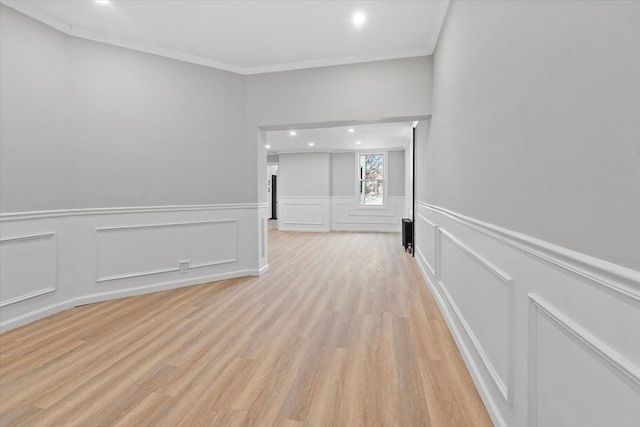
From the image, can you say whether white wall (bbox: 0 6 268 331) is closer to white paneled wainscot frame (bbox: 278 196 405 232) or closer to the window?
white paneled wainscot frame (bbox: 278 196 405 232)

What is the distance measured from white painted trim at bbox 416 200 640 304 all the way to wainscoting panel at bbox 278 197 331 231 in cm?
739

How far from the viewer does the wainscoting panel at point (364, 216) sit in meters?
8.29

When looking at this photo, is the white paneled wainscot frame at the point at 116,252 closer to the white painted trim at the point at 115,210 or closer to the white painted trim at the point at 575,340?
the white painted trim at the point at 115,210

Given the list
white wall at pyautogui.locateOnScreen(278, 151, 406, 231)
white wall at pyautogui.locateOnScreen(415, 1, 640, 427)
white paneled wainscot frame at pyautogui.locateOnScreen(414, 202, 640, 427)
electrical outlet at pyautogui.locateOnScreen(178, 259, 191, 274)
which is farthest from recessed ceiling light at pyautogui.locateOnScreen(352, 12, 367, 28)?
white wall at pyautogui.locateOnScreen(278, 151, 406, 231)

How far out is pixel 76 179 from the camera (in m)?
2.76

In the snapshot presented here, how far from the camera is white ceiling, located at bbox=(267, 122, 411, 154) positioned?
577 centimetres

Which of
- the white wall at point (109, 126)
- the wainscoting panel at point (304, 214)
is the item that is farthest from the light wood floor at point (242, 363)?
the wainscoting panel at point (304, 214)

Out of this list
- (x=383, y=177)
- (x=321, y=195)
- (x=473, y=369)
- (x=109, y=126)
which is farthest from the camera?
(x=321, y=195)

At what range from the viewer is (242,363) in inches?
70.6

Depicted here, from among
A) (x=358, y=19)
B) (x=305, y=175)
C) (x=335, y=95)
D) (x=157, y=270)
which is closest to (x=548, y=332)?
(x=358, y=19)

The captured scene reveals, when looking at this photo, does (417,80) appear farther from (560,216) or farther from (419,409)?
(419,409)

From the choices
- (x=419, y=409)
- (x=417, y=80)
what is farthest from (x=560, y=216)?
(x=417, y=80)

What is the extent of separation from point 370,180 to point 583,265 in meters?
7.93

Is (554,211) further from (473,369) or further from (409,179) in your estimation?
(409,179)
